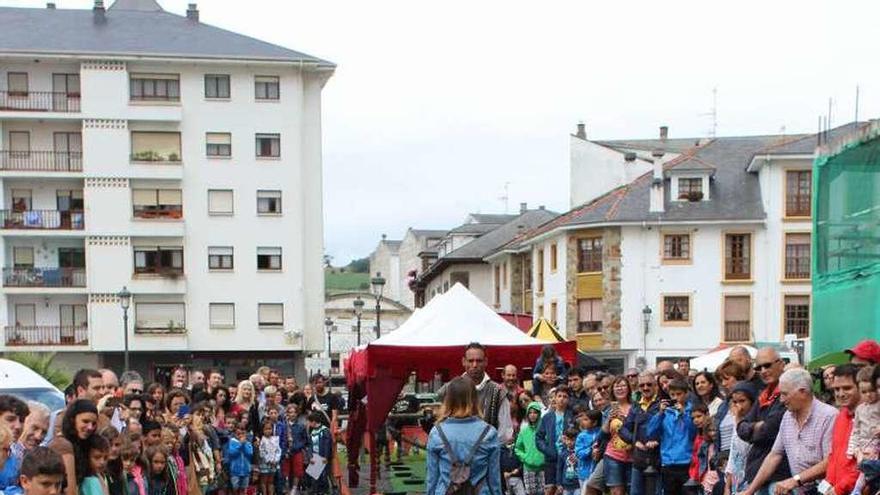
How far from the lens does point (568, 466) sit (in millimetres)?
12914

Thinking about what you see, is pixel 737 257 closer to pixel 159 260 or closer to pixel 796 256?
pixel 796 256

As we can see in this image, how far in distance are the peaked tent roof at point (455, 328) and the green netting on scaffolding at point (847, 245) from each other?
4952mm

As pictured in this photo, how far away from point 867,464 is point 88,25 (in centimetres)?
4642

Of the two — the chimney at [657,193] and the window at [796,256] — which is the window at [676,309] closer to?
the chimney at [657,193]

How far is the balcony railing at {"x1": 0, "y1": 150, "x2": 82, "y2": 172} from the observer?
4488cm

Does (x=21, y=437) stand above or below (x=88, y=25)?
below

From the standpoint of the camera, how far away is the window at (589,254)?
45.1m

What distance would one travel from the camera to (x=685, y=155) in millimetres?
46125

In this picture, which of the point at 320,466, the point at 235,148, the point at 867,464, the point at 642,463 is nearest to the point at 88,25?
the point at 235,148

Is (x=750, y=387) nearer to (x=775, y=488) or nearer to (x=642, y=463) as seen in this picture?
(x=775, y=488)

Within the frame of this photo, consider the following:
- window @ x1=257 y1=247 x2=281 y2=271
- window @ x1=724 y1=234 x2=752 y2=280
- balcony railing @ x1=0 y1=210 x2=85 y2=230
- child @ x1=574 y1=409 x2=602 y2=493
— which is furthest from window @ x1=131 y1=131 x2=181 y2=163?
child @ x1=574 y1=409 x2=602 y2=493

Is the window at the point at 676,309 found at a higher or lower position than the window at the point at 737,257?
lower

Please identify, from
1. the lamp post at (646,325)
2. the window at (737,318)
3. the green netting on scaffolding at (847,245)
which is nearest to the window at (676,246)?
the lamp post at (646,325)

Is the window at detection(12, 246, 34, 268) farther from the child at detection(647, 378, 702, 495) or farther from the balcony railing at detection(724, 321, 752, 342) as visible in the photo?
the child at detection(647, 378, 702, 495)
